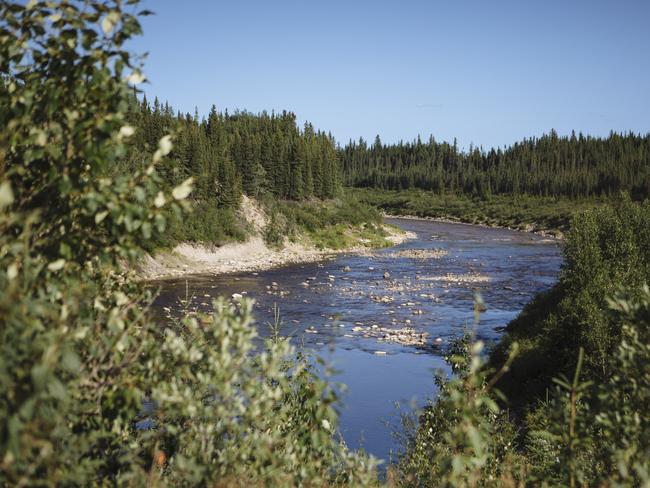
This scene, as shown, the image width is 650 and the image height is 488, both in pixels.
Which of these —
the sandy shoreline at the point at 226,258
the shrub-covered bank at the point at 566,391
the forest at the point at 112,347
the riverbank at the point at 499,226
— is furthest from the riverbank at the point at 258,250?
the forest at the point at 112,347

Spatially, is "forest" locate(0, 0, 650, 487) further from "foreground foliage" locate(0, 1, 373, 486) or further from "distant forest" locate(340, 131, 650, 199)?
"distant forest" locate(340, 131, 650, 199)

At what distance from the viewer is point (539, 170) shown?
159m

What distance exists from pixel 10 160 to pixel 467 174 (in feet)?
554

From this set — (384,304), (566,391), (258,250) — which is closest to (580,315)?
(566,391)

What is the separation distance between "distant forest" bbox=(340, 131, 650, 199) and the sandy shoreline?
279 ft

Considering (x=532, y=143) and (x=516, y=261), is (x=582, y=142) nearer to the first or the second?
(x=532, y=143)

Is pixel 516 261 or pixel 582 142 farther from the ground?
pixel 582 142

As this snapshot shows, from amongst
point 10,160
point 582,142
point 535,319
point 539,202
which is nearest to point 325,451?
point 10,160

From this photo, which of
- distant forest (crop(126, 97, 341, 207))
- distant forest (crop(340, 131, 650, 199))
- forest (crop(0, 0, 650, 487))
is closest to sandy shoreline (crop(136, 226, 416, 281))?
distant forest (crop(126, 97, 341, 207))

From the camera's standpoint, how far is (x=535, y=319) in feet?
96.8

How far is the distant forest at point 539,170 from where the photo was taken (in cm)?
13250

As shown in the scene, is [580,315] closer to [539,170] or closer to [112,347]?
[112,347]

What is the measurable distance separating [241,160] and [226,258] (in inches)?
1019

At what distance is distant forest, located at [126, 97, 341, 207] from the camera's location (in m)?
65.3
